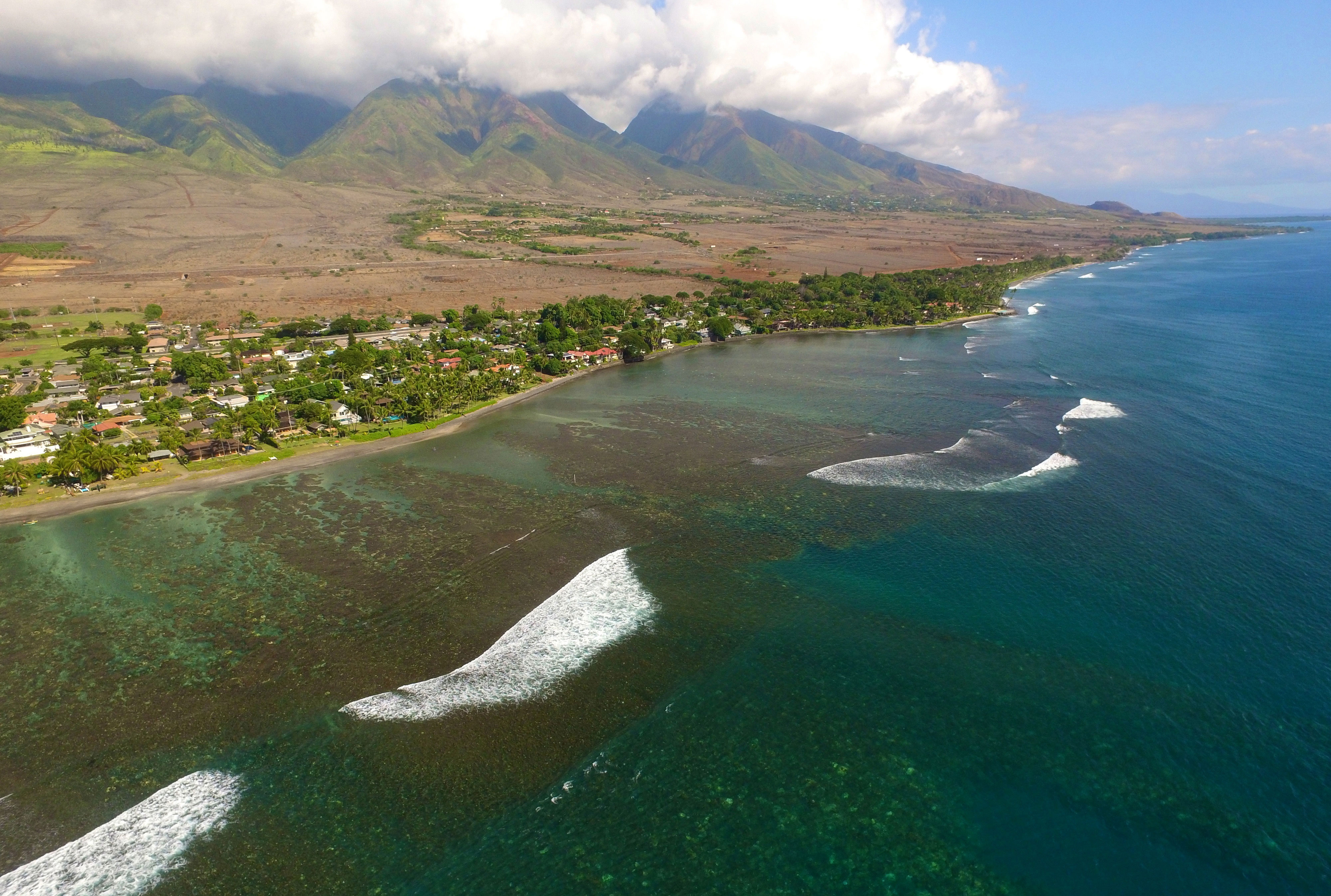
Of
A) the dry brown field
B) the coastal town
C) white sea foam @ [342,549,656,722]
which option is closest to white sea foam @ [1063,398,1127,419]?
white sea foam @ [342,549,656,722]

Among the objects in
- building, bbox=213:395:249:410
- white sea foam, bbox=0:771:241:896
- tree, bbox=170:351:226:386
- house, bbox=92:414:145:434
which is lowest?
white sea foam, bbox=0:771:241:896

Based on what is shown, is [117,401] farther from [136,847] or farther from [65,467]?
[136,847]

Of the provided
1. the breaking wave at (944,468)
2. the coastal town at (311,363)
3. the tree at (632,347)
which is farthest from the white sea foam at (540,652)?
the tree at (632,347)

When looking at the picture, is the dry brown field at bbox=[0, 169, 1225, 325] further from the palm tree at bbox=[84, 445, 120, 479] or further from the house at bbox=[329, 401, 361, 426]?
the palm tree at bbox=[84, 445, 120, 479]

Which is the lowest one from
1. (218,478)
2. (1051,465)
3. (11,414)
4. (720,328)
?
(218,478)

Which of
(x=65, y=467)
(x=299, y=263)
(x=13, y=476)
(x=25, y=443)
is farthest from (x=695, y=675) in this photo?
(x=299, y=263)
